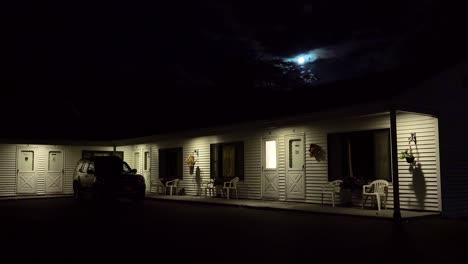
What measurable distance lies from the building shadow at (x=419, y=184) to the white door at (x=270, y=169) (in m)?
5.40

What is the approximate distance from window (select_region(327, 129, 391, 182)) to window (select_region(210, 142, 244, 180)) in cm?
462

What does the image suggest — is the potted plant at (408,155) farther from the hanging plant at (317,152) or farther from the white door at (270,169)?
the white door at (270,169)

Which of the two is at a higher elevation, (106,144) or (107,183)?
(106,144)

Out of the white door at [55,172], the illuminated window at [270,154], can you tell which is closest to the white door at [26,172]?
the white door at [55,172]

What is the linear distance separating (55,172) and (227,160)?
9.86m

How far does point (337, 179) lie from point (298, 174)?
1679mm

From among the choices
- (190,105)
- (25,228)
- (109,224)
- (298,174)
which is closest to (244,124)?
(298,174)

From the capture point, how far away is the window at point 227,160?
64.6ft

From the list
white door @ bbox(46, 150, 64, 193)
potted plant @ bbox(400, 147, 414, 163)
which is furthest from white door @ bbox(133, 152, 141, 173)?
potted plant @ bbox(400, 147, 414, 163)

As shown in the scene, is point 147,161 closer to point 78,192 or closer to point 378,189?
point 78,192

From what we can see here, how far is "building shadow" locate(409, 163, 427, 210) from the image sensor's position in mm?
13500

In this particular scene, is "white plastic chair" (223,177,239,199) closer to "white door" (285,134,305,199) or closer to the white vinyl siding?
"white door" (285,134,305,199)

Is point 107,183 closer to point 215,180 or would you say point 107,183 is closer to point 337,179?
point 215,180

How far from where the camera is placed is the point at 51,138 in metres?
24.6
